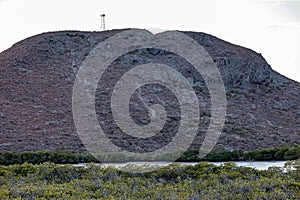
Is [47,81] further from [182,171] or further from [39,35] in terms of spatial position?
[182,171]

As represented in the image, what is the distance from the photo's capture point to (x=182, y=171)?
9.30 metres

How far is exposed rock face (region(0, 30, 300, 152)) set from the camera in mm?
23438

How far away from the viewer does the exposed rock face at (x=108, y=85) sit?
23.4 meters

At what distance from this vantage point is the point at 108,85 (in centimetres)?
3019

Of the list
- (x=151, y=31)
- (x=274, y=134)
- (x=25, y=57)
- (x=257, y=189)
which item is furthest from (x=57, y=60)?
(x=257, y=189)

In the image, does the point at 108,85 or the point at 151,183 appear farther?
the point at 108,85

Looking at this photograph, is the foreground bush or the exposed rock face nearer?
the foreground bush

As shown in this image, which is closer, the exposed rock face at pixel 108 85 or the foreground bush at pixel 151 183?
the foreground bush at pixel 151 183

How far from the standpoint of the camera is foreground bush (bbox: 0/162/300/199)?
7160mm

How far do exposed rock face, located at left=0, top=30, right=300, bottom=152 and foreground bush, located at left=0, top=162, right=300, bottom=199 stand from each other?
39.3ft

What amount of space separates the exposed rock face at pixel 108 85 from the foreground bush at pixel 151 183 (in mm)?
11983

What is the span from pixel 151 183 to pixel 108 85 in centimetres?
2211

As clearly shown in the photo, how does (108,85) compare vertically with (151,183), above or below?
above

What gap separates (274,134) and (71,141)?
35.1 ft
